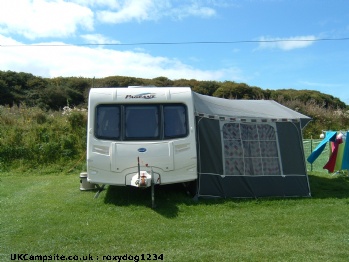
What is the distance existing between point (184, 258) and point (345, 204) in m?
4.20

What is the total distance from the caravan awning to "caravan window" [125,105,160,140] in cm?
92

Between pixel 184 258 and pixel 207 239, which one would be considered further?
pixel 207 239

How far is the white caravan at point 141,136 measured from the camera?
7613 millimetres

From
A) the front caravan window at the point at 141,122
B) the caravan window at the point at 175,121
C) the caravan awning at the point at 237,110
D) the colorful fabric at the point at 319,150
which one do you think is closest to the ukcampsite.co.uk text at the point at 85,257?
the front caravan window at the point at 141,122

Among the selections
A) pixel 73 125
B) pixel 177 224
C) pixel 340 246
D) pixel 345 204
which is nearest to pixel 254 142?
pixel 345 204

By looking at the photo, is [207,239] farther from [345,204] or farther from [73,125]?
[73,125]

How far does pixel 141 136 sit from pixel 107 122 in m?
0.71

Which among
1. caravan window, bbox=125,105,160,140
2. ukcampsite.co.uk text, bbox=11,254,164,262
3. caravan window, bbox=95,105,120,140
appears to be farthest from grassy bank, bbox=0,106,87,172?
ukcampsite.co.uk text, bbox=11,254,164,262

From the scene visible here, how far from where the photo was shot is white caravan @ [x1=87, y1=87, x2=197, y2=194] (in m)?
7.61

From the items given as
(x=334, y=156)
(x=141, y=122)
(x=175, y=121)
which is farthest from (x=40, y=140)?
(x=334, y=156)

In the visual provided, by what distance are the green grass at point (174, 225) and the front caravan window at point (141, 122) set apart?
1245mm

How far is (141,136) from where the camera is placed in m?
7.82

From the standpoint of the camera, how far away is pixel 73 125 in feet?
50.0

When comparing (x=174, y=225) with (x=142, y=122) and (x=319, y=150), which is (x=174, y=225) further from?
(x=319, y=150)
